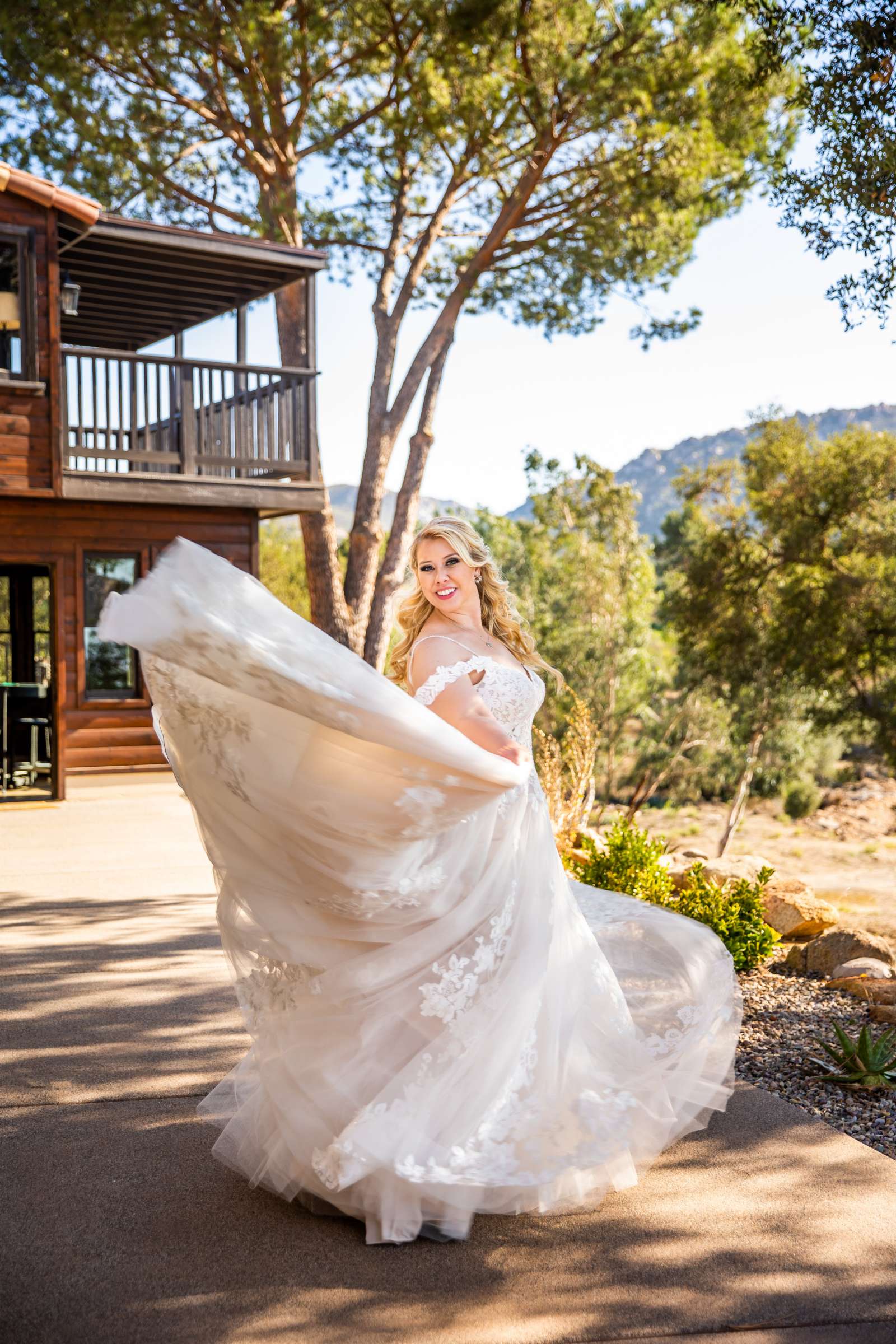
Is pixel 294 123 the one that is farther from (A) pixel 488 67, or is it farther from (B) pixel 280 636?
(B) pixel 280 636

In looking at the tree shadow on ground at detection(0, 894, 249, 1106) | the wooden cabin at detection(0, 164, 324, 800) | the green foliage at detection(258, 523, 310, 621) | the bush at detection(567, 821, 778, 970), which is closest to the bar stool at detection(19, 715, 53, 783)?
the wooden cabin at detection(0, 164, 324, 800)

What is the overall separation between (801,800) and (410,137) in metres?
16.4

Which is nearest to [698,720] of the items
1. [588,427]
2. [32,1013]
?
[32,1013]

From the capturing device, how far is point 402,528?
18.6 meters

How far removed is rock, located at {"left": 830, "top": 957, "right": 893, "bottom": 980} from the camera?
5.86 metres

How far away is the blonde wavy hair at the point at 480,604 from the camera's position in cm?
392

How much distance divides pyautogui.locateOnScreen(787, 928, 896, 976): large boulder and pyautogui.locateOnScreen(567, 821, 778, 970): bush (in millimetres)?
214

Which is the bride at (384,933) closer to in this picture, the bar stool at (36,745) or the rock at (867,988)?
the rock at (867,988)

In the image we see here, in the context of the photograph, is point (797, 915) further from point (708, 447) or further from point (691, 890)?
point (708, 447)

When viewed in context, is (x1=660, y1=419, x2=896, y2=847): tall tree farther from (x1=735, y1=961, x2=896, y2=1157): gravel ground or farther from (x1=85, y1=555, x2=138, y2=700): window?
(x1=735, y1=961, x2=896, y2=1157): gravel ground

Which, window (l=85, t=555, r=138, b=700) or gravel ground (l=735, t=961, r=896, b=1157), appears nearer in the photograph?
gravel ground (l=735, t=961, r=896, b=1157)

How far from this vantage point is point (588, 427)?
127 meters

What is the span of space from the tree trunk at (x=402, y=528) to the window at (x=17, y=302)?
6.79 meters

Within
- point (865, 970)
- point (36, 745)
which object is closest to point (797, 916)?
point (865, 970)
